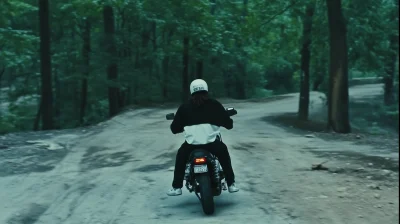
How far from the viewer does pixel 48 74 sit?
23.6 metres

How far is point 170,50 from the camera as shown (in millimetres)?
37031

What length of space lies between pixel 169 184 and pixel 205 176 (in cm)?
241

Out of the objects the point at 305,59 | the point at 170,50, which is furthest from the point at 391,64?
the point at 170,50

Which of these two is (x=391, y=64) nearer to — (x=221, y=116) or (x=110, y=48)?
(x=110, y=48)

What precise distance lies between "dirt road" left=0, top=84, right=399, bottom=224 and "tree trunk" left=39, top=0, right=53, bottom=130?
6.26 m

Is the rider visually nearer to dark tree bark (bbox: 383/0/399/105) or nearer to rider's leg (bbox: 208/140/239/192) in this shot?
rider's leg (bbox: 208/140/239/192)

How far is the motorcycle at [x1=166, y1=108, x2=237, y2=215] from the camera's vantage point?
7.93 metres

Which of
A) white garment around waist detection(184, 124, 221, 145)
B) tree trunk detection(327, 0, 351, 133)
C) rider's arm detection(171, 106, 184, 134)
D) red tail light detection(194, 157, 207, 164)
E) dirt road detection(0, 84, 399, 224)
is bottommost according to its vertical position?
dirt road detection(0, 84, 399, 224)

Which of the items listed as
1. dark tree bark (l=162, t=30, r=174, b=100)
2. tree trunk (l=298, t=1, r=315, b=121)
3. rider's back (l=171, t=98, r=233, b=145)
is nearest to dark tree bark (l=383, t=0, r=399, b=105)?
tree trunk (l=298, t=1, r=315, b=121)

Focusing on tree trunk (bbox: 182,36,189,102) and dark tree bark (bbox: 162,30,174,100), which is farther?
dark tree bark (bbox: 162,30,174,100)

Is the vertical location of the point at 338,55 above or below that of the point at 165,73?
above

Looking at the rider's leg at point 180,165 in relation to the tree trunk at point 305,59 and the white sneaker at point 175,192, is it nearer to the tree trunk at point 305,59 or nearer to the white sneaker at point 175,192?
the white sneaker at point 175,192

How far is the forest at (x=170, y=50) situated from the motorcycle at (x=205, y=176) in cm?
1223

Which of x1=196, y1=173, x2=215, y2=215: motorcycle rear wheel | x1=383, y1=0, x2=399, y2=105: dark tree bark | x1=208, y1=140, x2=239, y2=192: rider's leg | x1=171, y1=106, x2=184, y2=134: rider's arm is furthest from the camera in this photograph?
x1=383, y1=0, x2=399, y2=105: dark tree bark
